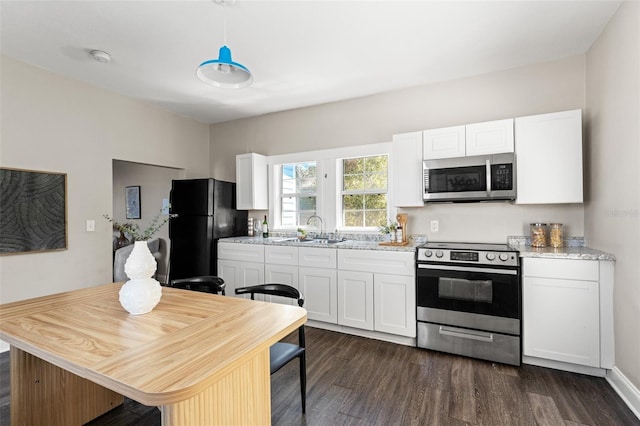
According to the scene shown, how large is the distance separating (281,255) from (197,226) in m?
1.26

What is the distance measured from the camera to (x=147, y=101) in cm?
385

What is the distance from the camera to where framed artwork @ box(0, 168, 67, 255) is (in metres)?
2.71

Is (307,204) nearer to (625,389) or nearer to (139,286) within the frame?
(139,286)

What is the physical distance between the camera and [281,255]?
11.3ft

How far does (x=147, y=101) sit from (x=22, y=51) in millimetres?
1268

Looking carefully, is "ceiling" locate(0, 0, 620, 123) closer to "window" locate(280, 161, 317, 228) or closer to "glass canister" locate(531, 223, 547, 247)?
"window" locate(280, 161, 317, 228)

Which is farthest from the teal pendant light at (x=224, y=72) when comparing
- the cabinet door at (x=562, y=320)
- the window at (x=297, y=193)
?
the cabinet door at (x=562, y=320)

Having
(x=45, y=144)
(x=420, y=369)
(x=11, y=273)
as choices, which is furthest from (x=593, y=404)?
(x=45, y=144)

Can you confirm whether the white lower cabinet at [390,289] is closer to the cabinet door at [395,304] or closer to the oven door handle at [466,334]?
the cabinet door at [395,304]

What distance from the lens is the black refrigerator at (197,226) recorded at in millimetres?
3861

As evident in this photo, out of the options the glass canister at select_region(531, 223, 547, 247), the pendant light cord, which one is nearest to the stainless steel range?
the glass canister at select_region(531, 223, 547, 247)

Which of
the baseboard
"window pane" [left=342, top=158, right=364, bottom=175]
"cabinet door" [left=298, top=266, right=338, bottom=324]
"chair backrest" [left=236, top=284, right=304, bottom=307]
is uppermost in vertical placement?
"window pane" [left=342, top=158, right=364, bottom=175]

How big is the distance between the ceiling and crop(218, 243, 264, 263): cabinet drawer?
187cm

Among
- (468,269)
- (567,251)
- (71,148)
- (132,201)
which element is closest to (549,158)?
(567,251)
